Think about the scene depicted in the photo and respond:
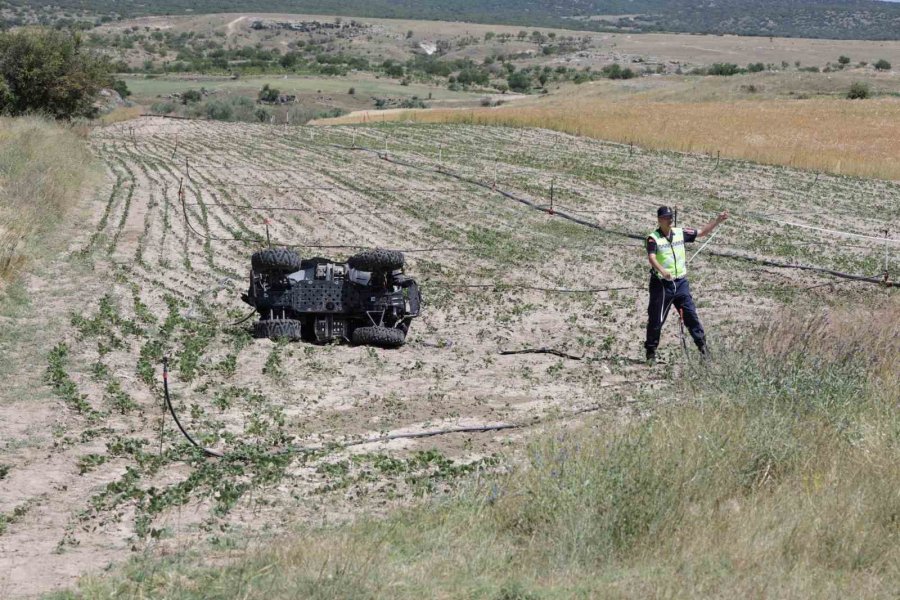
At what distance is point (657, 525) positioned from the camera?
281 inches

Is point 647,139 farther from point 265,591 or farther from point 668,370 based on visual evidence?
point 265,591

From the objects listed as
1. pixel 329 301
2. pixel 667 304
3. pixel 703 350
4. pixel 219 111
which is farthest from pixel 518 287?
pixel 219 111

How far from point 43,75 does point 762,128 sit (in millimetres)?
29765

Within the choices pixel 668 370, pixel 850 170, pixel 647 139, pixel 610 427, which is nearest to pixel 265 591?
pixel 610 427

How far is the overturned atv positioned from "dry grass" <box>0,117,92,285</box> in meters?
4.22

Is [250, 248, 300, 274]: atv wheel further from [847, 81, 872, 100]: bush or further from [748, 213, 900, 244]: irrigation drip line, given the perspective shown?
[847, 81, 872, 100]: bush

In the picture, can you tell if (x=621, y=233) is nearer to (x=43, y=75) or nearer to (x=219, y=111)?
(x=43, y=75)

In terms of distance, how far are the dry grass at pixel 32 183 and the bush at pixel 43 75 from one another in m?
8.00

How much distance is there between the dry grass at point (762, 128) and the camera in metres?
38.1

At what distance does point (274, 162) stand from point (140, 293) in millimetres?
19499

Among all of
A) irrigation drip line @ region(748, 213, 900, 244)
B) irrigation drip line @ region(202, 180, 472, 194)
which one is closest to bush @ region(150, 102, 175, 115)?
irrigation drip line @ region(202, 180, 472, 194)

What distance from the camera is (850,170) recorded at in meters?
35.6

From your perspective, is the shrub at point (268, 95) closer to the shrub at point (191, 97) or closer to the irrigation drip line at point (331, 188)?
the shrub at point (191, 97)

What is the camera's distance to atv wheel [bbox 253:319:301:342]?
13164 millimetres
